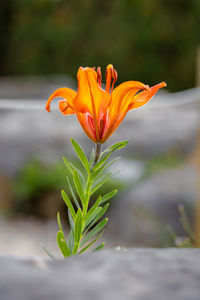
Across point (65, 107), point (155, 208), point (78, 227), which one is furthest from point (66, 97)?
point (155, 208)

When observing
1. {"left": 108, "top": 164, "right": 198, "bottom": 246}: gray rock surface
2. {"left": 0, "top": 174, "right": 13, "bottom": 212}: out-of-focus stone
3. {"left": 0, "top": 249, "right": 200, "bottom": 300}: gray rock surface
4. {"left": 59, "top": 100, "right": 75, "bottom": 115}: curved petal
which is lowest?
{"left": 108, "top": 164, "right": 198, "bottom": 246}: gray rock surface

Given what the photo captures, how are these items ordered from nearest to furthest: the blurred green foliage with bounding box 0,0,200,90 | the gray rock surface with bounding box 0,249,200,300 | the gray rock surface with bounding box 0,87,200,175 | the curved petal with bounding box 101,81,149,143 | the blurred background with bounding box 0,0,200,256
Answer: the gray rock surface with bounding box 0,249,200,300 → the curved petal with bounding box 101,81,149,143 → the blurred background with bounding box 0,0,200,256 → the gray rock surface with bounding box 0,87,200,175 → the blurred green foliage with bounding box 0,0,200,90

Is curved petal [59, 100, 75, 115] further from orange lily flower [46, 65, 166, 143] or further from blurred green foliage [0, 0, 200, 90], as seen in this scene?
blurred green foliage [0, 0, 200, 90]

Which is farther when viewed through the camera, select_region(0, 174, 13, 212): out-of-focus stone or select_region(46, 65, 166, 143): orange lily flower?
select_region(0, 174, 13, 212): out-of-focus stone

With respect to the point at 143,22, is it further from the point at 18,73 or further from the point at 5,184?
the point at 5,184

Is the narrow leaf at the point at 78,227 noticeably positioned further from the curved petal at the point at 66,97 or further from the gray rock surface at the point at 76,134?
the gray rock surface at the point at 76,134

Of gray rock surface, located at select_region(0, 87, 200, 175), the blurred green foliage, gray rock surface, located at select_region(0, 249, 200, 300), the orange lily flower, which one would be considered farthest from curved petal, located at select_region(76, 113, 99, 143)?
the blurred green foliage

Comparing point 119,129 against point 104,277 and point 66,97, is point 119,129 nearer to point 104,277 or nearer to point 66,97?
point 66,97
